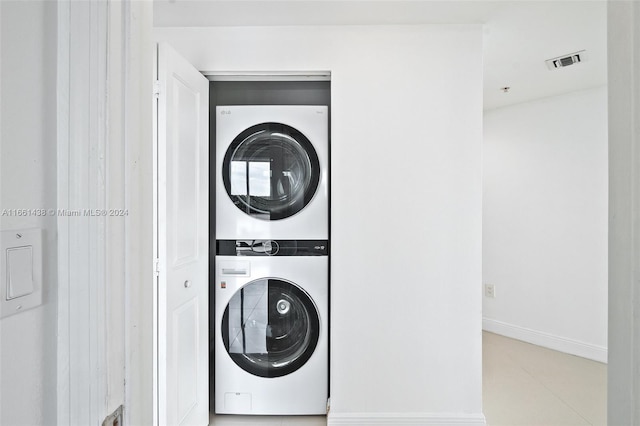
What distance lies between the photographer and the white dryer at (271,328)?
2174mm

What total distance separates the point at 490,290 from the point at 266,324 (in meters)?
2.66

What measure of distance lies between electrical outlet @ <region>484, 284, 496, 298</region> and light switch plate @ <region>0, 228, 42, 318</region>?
3986 millimetres

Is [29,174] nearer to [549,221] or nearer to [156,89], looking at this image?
[156,89]

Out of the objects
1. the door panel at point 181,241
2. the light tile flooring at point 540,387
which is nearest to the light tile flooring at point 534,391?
the light tile flooring at point 540,387

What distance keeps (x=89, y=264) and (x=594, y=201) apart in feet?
12.6

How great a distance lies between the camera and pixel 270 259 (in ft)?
7.18

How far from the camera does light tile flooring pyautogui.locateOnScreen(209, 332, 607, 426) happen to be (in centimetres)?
220

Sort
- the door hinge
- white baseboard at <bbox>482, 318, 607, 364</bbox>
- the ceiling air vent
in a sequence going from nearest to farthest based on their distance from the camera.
→ 1. the door hinge
2. the ceiling air vent
3. white baseboard at <bbox>482, 318, 607, 364</bbox>

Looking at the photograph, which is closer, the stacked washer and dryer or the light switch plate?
the light switch plate

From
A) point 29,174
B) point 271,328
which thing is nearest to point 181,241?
point 271,328

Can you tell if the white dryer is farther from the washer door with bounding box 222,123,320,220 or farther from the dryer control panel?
the washer door with bounding box 222,123,320,220

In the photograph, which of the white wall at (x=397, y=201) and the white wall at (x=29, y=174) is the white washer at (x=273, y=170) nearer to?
the white wall at (x=397, y=201)

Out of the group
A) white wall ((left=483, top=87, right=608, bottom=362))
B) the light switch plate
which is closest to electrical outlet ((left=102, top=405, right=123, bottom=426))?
the light switch plate

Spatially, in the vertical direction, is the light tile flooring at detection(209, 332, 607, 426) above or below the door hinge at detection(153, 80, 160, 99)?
below
